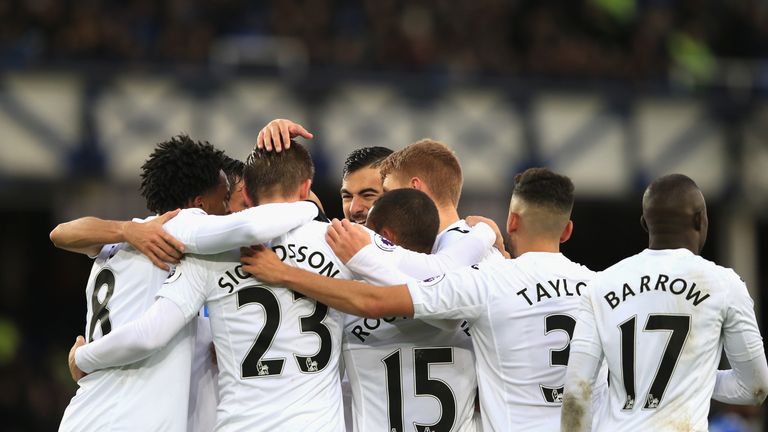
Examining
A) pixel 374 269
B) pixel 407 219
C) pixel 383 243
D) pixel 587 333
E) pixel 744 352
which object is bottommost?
pixel 744 352

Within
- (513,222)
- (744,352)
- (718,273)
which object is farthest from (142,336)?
(744,352)

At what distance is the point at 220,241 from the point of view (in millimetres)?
5160

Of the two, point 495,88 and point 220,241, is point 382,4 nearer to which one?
point 495,88

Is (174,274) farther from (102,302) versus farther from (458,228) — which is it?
(458,228)

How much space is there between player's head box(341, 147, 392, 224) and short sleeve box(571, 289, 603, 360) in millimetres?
1988

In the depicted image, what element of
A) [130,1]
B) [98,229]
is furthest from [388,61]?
[98,229]

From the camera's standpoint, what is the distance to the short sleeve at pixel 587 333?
509 centimetres

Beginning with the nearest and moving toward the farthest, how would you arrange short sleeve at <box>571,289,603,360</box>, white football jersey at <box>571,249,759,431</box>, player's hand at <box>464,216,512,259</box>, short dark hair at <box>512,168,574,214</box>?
white football jersey at <box>571,249,759,431</box>, short sleeve at <box>571,289,603,360</box>, short dark hair at <box>512,168,574,214</box>, player's hand at <box>464,216,512,259</box>

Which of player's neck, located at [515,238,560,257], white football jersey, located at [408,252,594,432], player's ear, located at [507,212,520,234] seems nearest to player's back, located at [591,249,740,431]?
white football jersey, located at [408,252,594,432]

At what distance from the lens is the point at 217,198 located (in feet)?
19.1

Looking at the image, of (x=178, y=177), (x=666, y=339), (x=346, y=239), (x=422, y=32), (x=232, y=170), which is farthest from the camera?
(x=422, y=32)

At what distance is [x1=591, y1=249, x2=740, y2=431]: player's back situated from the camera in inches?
196

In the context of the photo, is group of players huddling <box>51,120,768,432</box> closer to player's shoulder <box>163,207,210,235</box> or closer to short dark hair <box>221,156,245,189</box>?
player's shoulder <box>163,207,210,235</box>

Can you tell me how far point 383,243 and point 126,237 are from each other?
1.21 metres
